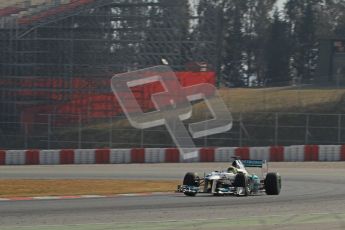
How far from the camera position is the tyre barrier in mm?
32625

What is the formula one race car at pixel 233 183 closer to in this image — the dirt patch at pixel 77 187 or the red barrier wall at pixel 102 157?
the dirt patch at pixel 77 187

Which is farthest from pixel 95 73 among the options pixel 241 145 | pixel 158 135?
pixel 241 145

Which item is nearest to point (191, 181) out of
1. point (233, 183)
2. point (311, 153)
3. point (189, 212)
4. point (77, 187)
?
point (233, 183)

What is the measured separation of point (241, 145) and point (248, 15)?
4698cm

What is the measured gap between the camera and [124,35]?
47.7m

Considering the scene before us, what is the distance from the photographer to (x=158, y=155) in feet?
109

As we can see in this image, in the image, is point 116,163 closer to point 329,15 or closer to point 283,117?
point 283,117

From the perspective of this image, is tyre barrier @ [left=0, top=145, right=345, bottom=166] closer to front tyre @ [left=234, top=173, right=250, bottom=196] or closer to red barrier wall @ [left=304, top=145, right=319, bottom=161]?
red barrier wall @ [left=304, top=145, right=319, bottom=161]

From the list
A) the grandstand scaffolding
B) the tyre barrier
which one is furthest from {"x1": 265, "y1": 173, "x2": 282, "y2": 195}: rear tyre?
the grandstand scaffolding

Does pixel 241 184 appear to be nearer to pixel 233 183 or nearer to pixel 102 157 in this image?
pixel 233 183

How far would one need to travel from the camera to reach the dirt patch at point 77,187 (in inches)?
768

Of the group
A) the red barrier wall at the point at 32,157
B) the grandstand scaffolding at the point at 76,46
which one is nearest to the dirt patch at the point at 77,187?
the red barrier wall at the point at 32,157

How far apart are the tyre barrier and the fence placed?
2.29 metres

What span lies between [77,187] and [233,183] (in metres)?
4.45
